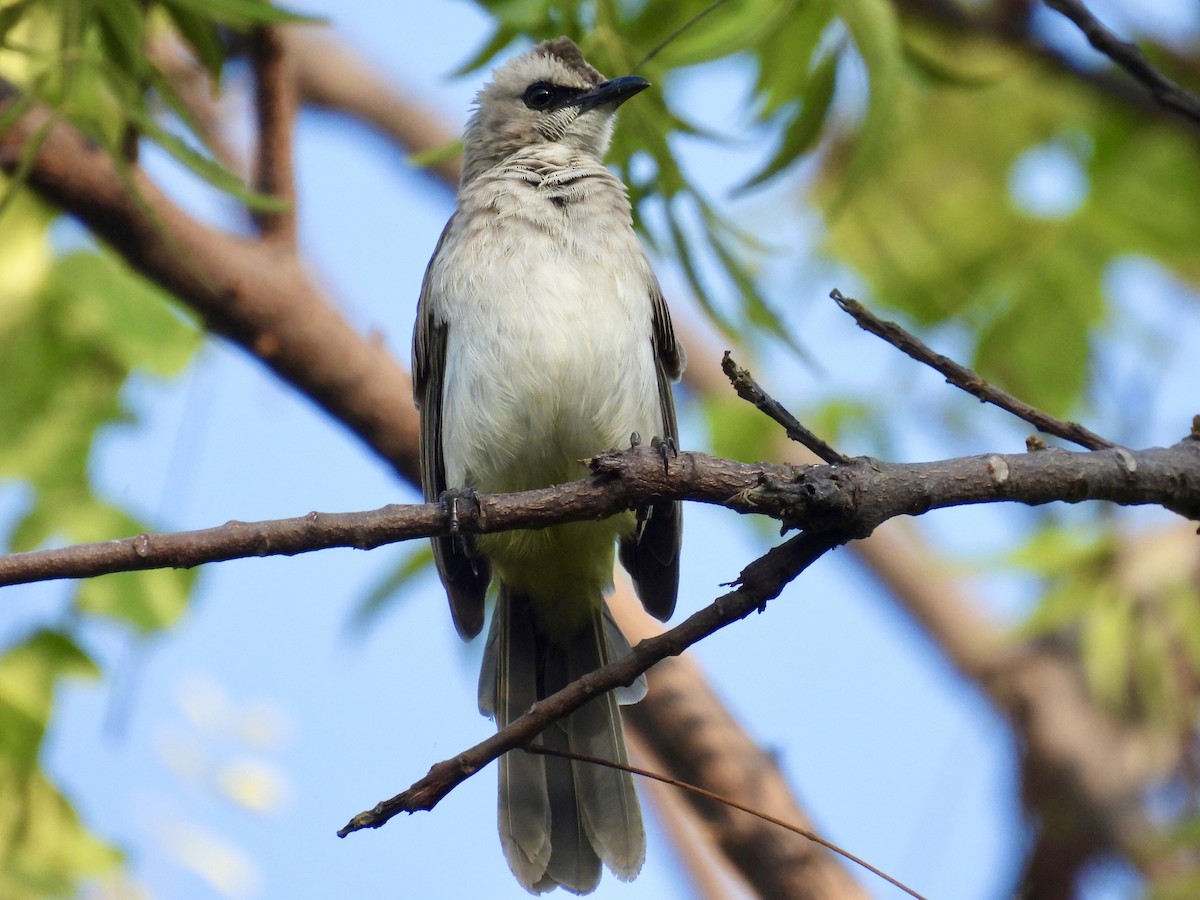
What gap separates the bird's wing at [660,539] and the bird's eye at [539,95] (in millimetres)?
1148

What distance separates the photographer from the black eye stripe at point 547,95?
19.2ft

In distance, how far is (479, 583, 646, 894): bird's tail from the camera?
4.57 meters

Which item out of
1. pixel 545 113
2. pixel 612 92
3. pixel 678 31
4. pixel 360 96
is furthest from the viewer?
pixel 360 96

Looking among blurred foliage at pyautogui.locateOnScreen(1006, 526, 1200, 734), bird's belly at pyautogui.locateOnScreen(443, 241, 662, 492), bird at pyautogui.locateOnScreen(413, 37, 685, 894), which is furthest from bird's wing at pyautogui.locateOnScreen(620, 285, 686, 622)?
blurred foliage at pyautogui.locateOnScreen(1006, 526, 1200, 734)

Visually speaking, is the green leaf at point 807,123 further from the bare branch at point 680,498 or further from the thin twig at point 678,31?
the bare branch at point 680,498

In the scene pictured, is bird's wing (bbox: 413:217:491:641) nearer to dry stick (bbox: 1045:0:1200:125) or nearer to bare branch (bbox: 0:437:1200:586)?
bare branch (bbox: 0:437:1200:586)

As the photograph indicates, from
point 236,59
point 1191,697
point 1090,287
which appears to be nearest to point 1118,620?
point 1191,697

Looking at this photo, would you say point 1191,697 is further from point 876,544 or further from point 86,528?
point 86,528

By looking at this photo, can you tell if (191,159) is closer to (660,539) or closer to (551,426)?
(551,426)

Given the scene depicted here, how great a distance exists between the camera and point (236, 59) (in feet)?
22.4

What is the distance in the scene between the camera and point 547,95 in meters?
5.93

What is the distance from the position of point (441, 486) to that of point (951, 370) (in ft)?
8.05

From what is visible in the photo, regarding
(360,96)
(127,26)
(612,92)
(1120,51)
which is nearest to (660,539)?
(612,92)

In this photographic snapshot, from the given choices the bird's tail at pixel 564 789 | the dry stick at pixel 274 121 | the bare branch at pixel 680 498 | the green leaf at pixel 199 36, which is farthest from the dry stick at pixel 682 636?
the dry stick at pixel 274 121
